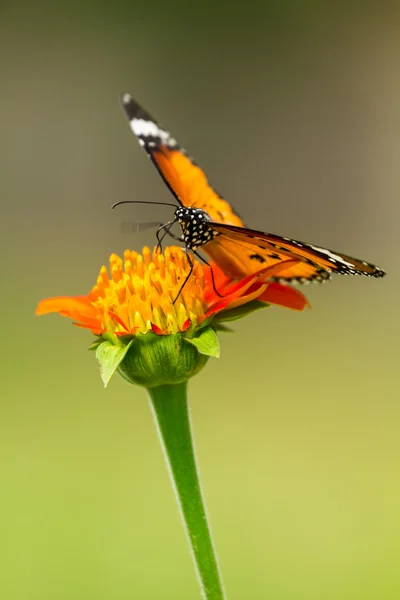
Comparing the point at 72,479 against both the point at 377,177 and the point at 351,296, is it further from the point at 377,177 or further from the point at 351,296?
the point at 377,177

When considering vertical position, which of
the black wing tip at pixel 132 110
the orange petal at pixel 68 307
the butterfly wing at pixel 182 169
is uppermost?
the black wing tip at pixel 132 110

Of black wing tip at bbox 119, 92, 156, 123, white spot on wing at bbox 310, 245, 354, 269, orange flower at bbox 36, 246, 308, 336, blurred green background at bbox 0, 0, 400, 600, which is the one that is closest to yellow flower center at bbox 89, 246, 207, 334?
orange flower at bbox 36, 246, 308, 336

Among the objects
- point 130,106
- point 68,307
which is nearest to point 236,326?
point 130,106

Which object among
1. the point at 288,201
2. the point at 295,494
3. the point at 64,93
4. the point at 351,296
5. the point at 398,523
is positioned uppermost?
the point at 64,93

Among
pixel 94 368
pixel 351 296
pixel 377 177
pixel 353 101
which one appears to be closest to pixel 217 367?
pixel 94 368

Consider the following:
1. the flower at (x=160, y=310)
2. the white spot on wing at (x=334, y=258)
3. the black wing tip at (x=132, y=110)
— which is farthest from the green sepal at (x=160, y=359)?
the black wing tip at (x=132, y=110)

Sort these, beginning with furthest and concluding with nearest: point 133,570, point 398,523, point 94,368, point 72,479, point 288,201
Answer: point 288,201 → point 94,368 → point 72,479 → point 398,523 → point 133,570

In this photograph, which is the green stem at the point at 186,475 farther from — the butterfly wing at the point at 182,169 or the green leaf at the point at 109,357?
the butterfly wing at the point at 182,169
